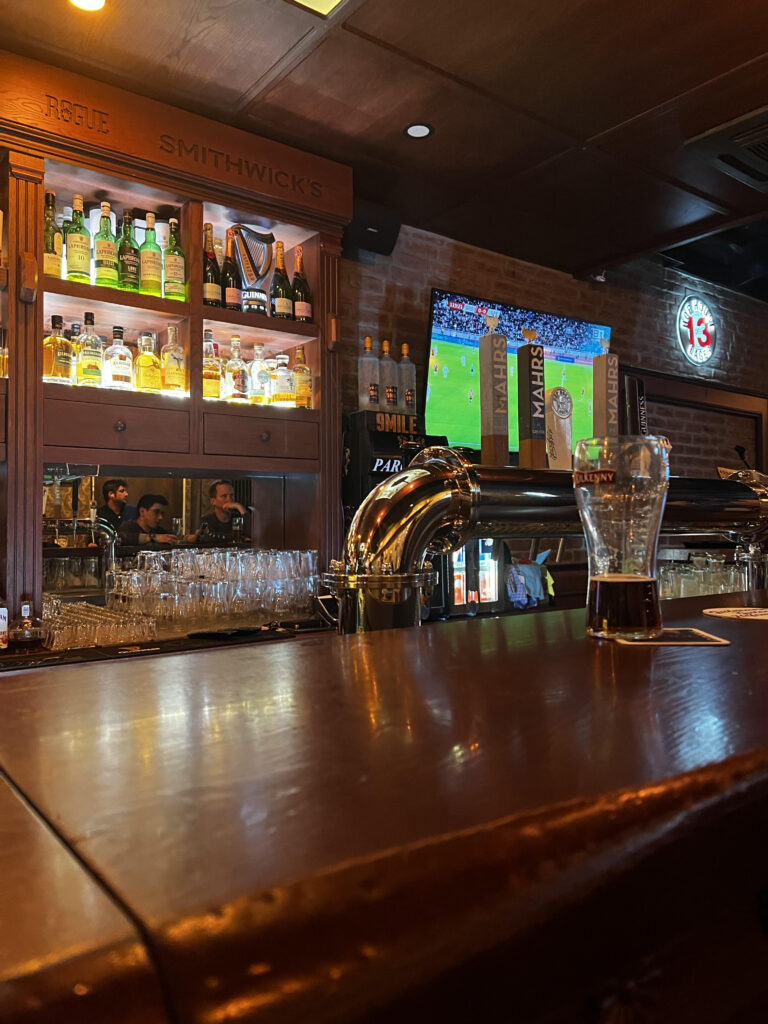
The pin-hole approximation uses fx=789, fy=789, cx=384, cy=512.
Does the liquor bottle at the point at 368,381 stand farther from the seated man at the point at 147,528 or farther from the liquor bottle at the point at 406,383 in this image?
the seated man at the point at 147,528

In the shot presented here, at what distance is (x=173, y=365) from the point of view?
2959 mm

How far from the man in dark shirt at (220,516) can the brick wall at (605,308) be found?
68 cm

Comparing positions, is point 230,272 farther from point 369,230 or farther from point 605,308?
point 605,308

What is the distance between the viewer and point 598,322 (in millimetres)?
4883

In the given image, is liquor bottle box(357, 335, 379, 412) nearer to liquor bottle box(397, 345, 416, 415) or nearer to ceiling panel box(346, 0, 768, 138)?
liquor bottle box(397, 345, 416, 415)

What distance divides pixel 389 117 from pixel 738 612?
270 cm

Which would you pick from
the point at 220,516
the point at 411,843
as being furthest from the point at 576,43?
the point at 411,843

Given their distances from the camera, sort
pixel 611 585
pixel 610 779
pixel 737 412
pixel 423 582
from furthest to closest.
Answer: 1. pixel 737 412
2. pixel 423 582
3. pixel 611 585
4. pixel 610 779

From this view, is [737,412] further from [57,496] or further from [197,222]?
[57,496]

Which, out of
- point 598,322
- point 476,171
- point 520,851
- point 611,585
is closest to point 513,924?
point 520,851

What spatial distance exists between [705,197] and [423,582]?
3.68m

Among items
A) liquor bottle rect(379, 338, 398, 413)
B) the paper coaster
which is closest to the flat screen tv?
liquor bottle rect(379, 338, 398, 413)

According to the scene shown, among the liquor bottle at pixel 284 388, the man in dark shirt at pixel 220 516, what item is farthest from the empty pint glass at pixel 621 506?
the man in dark shirt at pixel 220 516

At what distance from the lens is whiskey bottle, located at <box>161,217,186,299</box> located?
9.70 feet
